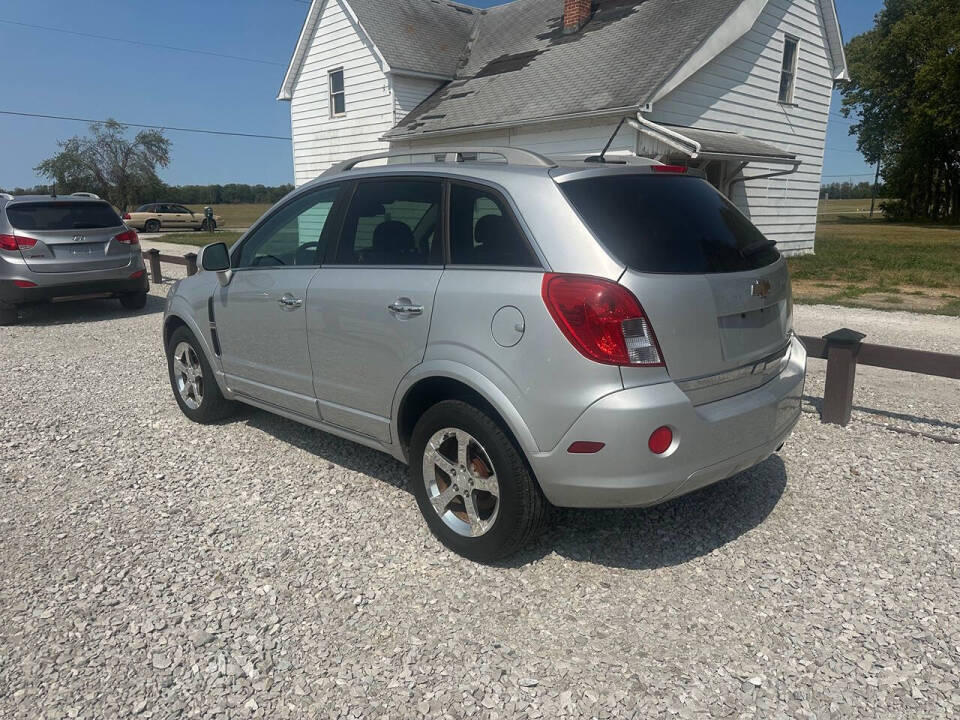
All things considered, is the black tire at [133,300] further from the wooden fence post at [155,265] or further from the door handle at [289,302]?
the door handle at [289,302]

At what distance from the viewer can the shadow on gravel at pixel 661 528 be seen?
11.2 ft

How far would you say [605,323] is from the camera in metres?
2.72

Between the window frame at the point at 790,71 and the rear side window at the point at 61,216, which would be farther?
the window frame at the point at 790,71

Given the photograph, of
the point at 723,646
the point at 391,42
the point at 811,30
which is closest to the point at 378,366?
the point at 723,646

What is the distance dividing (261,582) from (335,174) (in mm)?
2348

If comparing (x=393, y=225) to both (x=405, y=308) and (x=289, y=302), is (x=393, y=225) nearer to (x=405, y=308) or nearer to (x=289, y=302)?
(x=405, y=308)

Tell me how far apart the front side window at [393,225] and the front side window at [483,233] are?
0.37ft

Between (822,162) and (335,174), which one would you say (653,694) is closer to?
(335,174)

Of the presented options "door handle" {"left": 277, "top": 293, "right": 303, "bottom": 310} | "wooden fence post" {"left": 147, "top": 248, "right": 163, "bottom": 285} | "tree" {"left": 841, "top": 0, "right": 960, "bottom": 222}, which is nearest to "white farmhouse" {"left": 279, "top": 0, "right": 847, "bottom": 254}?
"wooden fence post" {"left": 147, "top": 248, "right": 163, "bottom": 285}

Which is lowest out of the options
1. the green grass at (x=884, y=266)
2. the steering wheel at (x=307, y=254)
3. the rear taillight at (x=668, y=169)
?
the green grass at (x=884, y=266)

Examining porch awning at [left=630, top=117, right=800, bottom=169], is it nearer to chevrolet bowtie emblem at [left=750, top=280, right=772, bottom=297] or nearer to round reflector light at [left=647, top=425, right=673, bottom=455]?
chevrolet bowtie emblem at [left=750, top=280, right=772, bottom=297]

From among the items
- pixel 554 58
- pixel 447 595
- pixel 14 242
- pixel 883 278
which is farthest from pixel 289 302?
pixel 554 58

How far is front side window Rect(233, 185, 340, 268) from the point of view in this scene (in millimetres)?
4109

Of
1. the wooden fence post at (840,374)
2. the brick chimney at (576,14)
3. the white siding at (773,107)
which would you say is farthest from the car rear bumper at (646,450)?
the brick chimney at (576,14)
